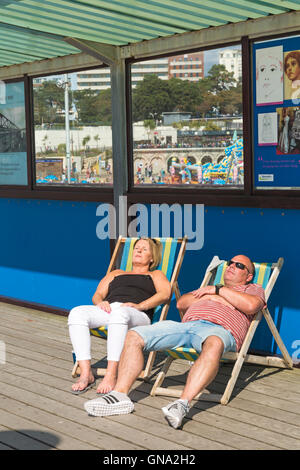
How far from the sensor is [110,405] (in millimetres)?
4078

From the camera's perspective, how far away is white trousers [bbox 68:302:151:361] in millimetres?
4523

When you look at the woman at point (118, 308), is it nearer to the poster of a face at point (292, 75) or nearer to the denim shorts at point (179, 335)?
the denim shorts at point (179, 335)

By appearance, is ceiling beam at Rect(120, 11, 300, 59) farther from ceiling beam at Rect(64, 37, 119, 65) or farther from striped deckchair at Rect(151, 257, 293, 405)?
striped deckchair at Rect(151, 257, 293, 405)

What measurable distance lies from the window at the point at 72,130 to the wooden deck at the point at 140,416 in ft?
6.39

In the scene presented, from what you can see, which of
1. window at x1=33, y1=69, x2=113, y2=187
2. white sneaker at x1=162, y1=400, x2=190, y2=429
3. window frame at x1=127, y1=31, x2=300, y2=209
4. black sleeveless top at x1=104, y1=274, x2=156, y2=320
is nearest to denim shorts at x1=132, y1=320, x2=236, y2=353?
white sneaker at x1=162, y1=400, x2=190, y2=429

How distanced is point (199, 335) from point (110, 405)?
67cm

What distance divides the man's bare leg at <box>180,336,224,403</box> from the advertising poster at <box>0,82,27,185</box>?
3777 millimetres

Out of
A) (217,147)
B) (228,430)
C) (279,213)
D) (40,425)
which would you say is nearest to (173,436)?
(228,430)

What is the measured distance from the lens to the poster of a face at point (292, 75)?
16.2ft

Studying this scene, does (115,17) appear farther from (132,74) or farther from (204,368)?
(204,368)

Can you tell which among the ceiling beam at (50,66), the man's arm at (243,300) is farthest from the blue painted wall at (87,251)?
the ceiling beam at (50,66)

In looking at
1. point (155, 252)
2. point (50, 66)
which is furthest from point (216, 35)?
point (50, 66)
